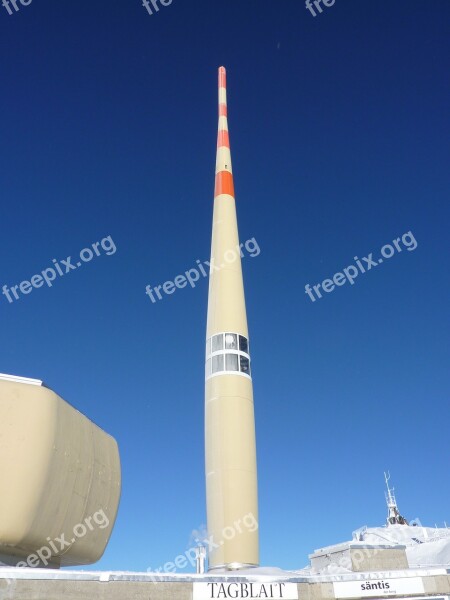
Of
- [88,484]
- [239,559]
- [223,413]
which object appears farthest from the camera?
[223,413]

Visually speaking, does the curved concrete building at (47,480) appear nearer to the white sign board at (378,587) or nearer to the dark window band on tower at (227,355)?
the white sign board at (378,587)

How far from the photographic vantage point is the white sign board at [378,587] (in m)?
17.2

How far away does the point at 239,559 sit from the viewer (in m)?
21.6

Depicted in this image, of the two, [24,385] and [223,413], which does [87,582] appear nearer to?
[24,385]

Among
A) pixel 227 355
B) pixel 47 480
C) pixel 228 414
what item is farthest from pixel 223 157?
pixel 47 480

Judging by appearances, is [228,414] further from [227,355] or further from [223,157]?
[223,157]

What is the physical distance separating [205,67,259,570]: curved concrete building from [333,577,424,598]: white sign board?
213 inches

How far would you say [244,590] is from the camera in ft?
53.7

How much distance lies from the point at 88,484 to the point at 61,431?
2.17 m

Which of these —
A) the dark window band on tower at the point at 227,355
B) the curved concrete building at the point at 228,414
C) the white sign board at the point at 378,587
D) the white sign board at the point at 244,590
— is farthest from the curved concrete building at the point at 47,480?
the dark window band on tower at the point at 227,355

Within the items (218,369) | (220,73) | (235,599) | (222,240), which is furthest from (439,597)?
(220,73)

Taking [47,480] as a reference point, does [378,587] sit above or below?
below

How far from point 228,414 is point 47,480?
1139 centimetres

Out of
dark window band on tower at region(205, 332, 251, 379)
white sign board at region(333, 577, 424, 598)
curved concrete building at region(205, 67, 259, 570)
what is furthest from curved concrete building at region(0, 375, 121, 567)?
dark window band on tower at region(205, 332, 251, 379)
